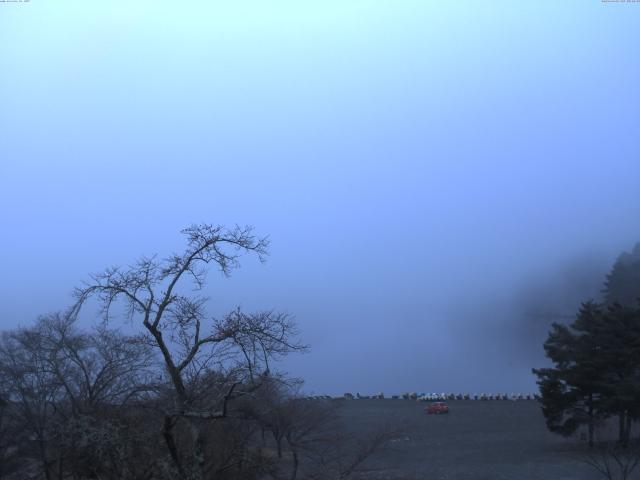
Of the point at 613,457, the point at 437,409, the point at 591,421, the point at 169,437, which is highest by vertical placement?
the point at 437,409

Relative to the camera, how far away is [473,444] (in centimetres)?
3275

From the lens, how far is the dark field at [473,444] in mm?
24613

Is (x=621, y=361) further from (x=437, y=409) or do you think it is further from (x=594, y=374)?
(x=437, y=409)

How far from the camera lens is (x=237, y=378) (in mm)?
9141

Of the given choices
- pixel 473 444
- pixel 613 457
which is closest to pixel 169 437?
pixel 613 457

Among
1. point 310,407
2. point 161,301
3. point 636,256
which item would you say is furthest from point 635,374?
point 636,256

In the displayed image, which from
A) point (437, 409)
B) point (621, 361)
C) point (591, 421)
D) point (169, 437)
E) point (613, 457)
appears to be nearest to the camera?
point (169, 437)

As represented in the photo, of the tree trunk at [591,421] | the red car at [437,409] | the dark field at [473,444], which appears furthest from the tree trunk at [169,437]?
the red car at [437,409]

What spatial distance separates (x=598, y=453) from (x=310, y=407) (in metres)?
15.2

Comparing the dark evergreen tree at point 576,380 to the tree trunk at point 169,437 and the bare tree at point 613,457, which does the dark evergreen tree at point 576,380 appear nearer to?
the bare tree at point 613,457

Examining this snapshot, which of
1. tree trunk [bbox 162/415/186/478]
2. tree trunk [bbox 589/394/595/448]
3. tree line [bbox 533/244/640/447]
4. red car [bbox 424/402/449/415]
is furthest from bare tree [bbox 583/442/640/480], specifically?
tree trunk [bbox 162/415/186/478]

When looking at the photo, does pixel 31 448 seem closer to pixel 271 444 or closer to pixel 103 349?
pixel 103 349

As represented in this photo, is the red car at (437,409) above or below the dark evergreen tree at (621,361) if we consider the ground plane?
below

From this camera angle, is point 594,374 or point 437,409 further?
point 437,409
